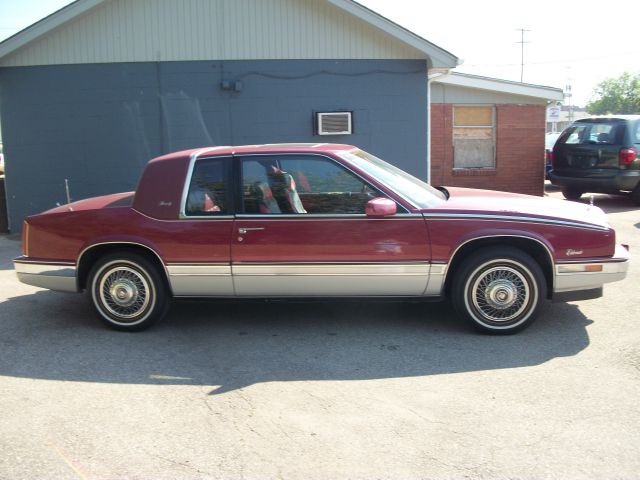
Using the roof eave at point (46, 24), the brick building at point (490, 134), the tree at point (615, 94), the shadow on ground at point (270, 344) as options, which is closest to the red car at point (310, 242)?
the shadow on ground at point (270, 344)

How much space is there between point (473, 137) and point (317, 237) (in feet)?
34.9

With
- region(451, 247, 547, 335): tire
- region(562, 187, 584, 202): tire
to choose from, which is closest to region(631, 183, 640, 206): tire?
region(562, 187, 584, 202): tire

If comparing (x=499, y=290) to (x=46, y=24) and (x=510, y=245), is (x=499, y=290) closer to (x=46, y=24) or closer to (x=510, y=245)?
(x=510, y=245)

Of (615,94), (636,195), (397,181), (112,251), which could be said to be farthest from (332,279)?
(615,94)

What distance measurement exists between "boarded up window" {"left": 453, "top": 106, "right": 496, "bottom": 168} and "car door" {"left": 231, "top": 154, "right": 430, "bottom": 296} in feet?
33.2

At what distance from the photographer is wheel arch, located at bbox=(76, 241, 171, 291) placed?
605 cm

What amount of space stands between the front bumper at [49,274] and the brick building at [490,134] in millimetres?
10408

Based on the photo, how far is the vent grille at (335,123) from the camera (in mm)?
11453

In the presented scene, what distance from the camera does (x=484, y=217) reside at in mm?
5758

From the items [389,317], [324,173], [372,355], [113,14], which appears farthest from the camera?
[113,14]

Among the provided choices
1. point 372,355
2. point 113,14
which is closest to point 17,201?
point 113,14

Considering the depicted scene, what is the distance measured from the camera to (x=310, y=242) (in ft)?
19.2

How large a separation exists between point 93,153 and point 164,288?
20.1ft

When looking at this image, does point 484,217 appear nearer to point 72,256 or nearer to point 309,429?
point 309,429
